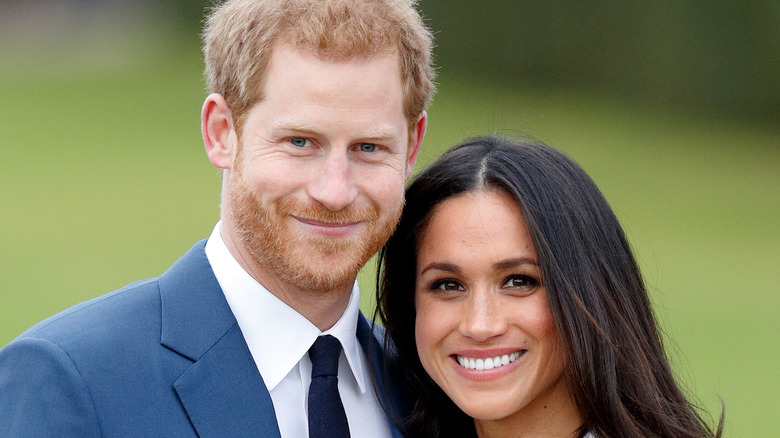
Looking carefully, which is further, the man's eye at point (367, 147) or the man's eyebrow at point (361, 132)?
the man's eye at point (367, 147)

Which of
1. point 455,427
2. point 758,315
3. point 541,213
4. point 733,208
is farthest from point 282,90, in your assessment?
point 733,208

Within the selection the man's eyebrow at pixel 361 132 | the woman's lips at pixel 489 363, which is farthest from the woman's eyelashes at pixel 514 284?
the man's eyebrow at pixel 361 132

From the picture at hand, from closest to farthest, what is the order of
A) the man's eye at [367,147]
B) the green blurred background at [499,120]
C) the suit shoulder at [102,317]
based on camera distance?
the suit shoulder at [102,317] < the man's eye at [367,147] < the green blurred background at [499,120]

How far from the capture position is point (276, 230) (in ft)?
10.8

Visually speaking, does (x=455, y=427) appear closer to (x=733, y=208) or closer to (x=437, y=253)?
(x=437, y=253)

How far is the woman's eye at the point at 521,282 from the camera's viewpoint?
352cm

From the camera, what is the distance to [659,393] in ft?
12.1

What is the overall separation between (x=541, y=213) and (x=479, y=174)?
26 cm

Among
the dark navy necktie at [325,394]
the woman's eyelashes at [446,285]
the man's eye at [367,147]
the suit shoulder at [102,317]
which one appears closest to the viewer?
the suit shoulder at [102,317]

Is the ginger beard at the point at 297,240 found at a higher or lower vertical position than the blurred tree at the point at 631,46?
lower

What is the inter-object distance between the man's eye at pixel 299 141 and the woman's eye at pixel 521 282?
0.79 meters

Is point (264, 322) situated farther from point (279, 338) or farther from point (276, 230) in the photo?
point (276, 230)

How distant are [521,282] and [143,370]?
4.00 feet

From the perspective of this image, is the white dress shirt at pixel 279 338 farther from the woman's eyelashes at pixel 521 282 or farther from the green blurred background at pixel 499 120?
the green blurred background at pixel 499 120
